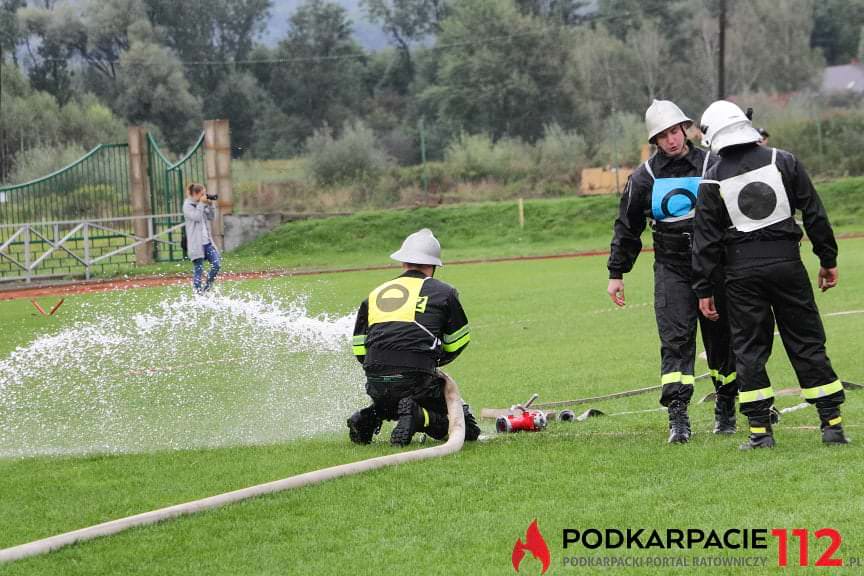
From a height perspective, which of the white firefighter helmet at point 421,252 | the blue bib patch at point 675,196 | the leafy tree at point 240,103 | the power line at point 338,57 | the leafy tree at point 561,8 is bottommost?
the white firefighter helmet at point 421,252

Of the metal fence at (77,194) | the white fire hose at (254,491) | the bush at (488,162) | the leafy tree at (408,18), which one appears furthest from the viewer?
the leafy tree at (408,18)

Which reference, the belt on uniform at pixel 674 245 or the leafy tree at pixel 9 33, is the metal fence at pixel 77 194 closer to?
the belt on uniform at pixel 674 245

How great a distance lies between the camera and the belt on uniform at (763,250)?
7336 millimetres

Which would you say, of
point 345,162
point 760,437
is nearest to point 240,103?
point 345,162

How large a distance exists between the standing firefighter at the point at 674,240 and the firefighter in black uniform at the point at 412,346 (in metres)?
1.33

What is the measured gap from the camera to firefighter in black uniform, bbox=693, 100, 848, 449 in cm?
732

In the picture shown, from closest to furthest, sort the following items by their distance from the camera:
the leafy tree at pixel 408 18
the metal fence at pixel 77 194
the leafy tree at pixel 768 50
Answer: the metal fence at pixel 77 194, the leafy tree at pixel 768 50, the leafy tree at pixel 408 18

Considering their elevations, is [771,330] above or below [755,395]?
above

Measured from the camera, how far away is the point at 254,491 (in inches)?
259

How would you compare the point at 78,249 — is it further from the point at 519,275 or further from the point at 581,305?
the point at 581,305

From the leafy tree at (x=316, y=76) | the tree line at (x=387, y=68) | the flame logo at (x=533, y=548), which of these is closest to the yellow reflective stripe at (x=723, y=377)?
the flame logo at (x=533, y=548)

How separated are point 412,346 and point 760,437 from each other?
2319mm

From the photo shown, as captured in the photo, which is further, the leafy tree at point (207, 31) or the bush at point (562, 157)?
the leafy tree at point (207, 31)

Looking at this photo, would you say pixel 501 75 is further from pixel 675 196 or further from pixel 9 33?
pixel 675 196
